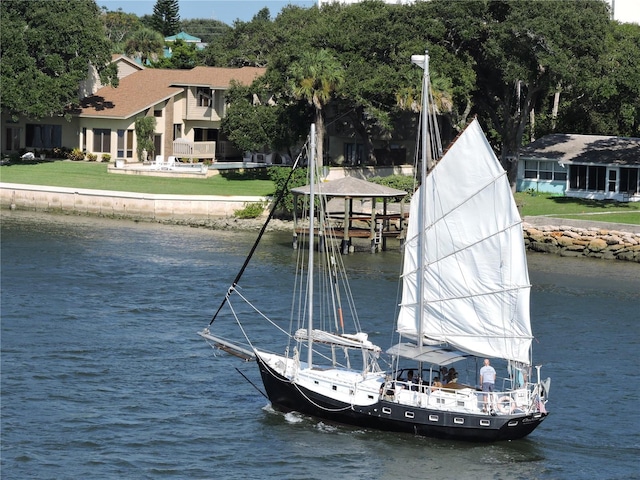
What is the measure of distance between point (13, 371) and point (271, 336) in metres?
8.81

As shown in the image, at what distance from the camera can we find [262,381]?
33.6 metres

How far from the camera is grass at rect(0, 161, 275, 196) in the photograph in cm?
7044

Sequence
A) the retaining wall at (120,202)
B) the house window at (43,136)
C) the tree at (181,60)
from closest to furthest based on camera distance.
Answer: the retaining wall at (120,202) → the house window at (43,136) → the tree at (181,60)

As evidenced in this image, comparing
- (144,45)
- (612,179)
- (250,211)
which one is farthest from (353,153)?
(144,45)

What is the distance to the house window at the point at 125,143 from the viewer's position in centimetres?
8112

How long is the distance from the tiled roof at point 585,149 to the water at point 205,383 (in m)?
14.1

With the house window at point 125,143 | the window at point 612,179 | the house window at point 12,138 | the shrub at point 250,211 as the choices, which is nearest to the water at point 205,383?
the shrub at point 250,211

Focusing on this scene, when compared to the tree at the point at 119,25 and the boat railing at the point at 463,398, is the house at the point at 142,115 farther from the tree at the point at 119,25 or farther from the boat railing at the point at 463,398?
the tree at the point at 119,25

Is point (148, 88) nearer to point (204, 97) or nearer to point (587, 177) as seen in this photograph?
point (204, 97)

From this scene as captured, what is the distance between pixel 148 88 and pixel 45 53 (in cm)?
900

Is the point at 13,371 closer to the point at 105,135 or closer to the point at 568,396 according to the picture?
the point at 568,396

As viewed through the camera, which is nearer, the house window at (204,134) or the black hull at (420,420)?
the black hull at (420,420)

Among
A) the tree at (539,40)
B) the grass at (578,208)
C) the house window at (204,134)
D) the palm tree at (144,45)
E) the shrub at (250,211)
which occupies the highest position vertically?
the palm tree at (144,45)

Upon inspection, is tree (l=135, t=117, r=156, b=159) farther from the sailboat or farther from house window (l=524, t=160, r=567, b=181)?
the sailboat
